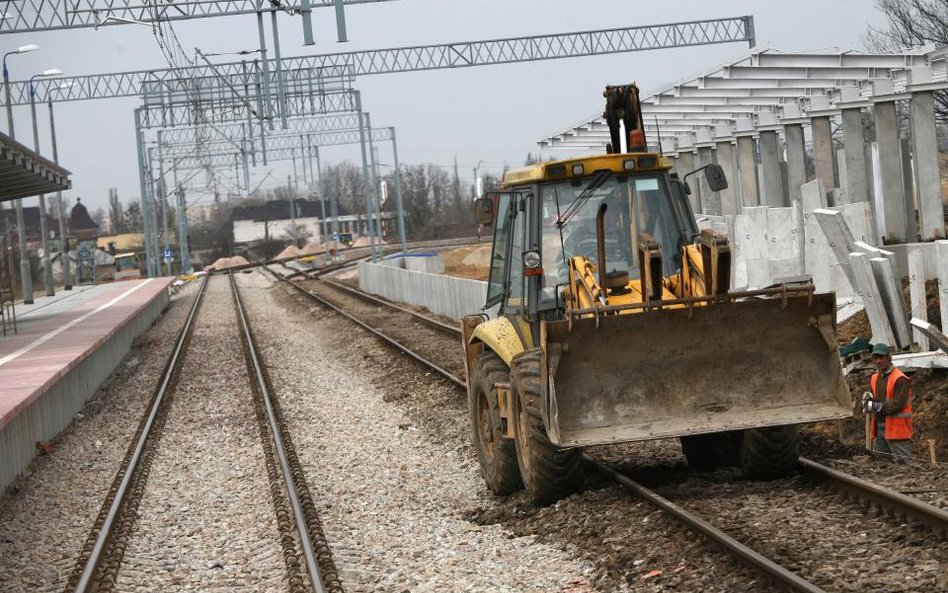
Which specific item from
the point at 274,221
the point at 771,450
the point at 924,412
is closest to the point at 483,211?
the point at 771,450

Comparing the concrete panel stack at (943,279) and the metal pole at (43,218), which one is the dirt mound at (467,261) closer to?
the metal pole at (43,218)

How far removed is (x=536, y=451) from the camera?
9.44 meters

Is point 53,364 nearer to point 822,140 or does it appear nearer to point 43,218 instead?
point 822,140

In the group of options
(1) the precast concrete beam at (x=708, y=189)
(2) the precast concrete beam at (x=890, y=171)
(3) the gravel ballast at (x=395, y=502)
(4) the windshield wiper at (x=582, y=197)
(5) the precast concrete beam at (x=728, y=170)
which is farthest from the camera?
(1) the precast concrete beam at (x=708, y=189)

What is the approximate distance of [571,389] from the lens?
9.12 m

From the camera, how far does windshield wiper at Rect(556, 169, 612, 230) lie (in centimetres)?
991

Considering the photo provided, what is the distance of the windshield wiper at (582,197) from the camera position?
991 cm

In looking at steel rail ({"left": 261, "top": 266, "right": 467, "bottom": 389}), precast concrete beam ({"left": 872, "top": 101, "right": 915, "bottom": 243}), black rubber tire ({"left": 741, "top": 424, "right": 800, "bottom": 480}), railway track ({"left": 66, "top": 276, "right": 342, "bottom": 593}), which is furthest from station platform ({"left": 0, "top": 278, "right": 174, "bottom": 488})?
precast concrete beam ({"left": 872, "top": 101, "right": 915, "bottom": 243})

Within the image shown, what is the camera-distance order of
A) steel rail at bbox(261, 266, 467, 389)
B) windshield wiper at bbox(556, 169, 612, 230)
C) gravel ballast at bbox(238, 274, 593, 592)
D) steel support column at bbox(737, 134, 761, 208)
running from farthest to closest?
steel support column at bbox(737, 134, 761, 208)
steel rail at bbox(261, 266, 467, 389)
windshield wiper at bbox(556, 169, 612, 230)
gravel ballast at bbox(238, 274, 593, 592)

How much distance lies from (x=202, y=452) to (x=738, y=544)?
8913 mm

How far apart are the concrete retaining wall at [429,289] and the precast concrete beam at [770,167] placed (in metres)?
7.35

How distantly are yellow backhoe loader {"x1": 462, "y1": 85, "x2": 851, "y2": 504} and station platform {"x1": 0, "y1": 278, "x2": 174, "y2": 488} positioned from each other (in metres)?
5.73

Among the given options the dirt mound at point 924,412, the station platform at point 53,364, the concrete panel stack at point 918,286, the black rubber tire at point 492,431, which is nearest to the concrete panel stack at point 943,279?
the concrete panel stack at point 918,286

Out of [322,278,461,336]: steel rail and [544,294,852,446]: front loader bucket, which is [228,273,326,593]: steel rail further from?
[322,278,461,336]: steel rail
